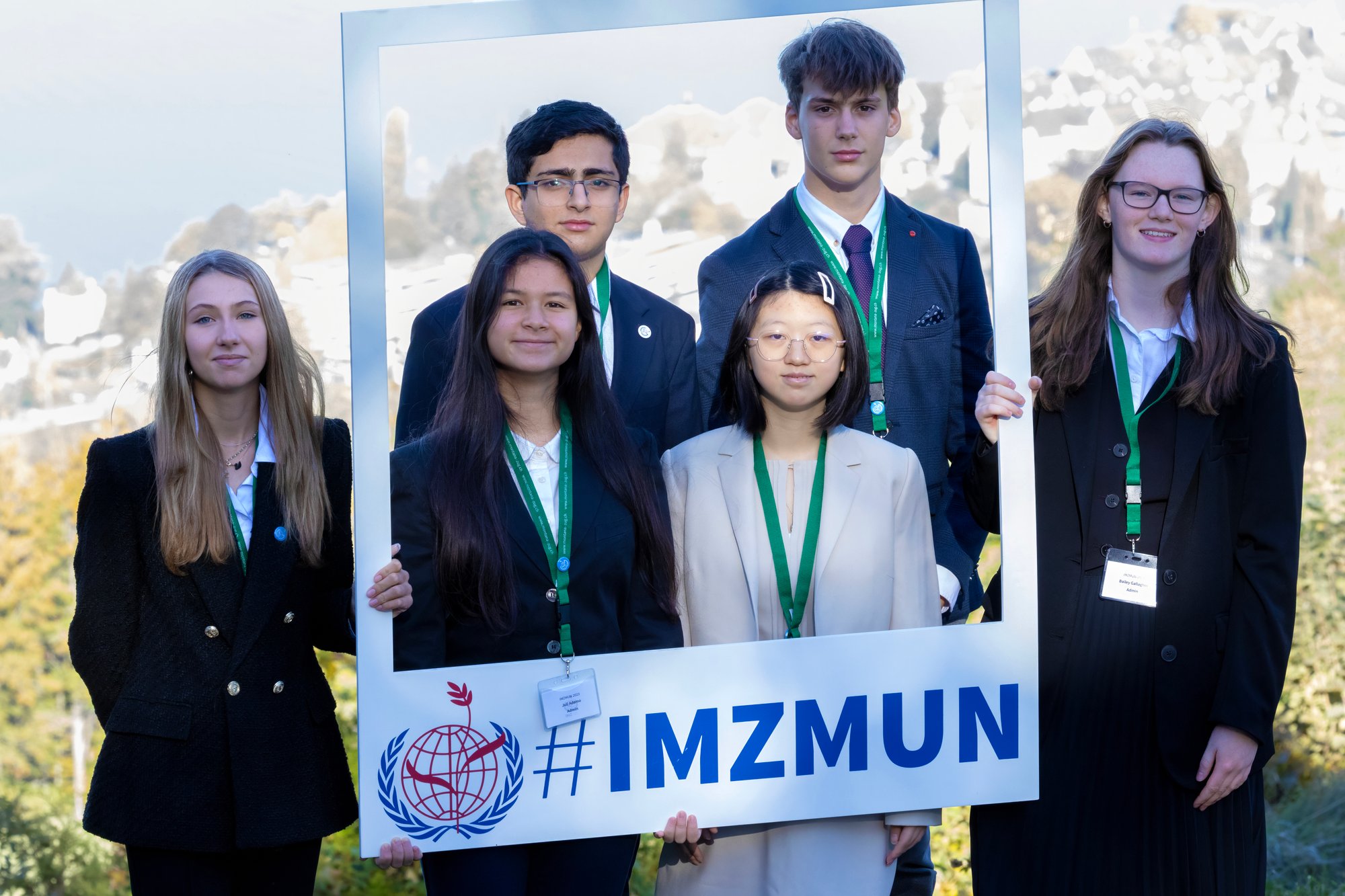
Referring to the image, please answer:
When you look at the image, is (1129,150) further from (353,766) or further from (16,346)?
(16,346)

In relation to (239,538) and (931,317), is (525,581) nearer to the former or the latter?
(239,538)

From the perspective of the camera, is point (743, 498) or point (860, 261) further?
point (860, 261)

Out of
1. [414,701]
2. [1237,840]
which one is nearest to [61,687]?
[414,701]

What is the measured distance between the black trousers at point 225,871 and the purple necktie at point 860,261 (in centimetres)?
206

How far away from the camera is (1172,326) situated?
3686 millimetres

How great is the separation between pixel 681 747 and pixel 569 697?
33 centimetres

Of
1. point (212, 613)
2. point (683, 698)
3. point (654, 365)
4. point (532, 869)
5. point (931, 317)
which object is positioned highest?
point (931, 317)

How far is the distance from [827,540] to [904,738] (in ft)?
1.87

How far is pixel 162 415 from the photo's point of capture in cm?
338

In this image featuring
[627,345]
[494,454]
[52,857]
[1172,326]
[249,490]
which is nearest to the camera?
[494,454]

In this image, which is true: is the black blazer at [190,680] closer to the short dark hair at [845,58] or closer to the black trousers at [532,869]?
the black trousers at [532,869]

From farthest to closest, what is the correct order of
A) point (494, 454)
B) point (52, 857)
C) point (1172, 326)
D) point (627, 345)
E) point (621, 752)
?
point (52, 857)
point (1172, 326)
point (627, 345)
point (621, 752)
point (494, 454)

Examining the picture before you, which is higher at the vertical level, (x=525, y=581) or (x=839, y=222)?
(x=839, y=222)

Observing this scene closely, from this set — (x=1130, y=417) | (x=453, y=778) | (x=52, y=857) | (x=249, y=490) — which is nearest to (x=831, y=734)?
(x=453, y=778)
